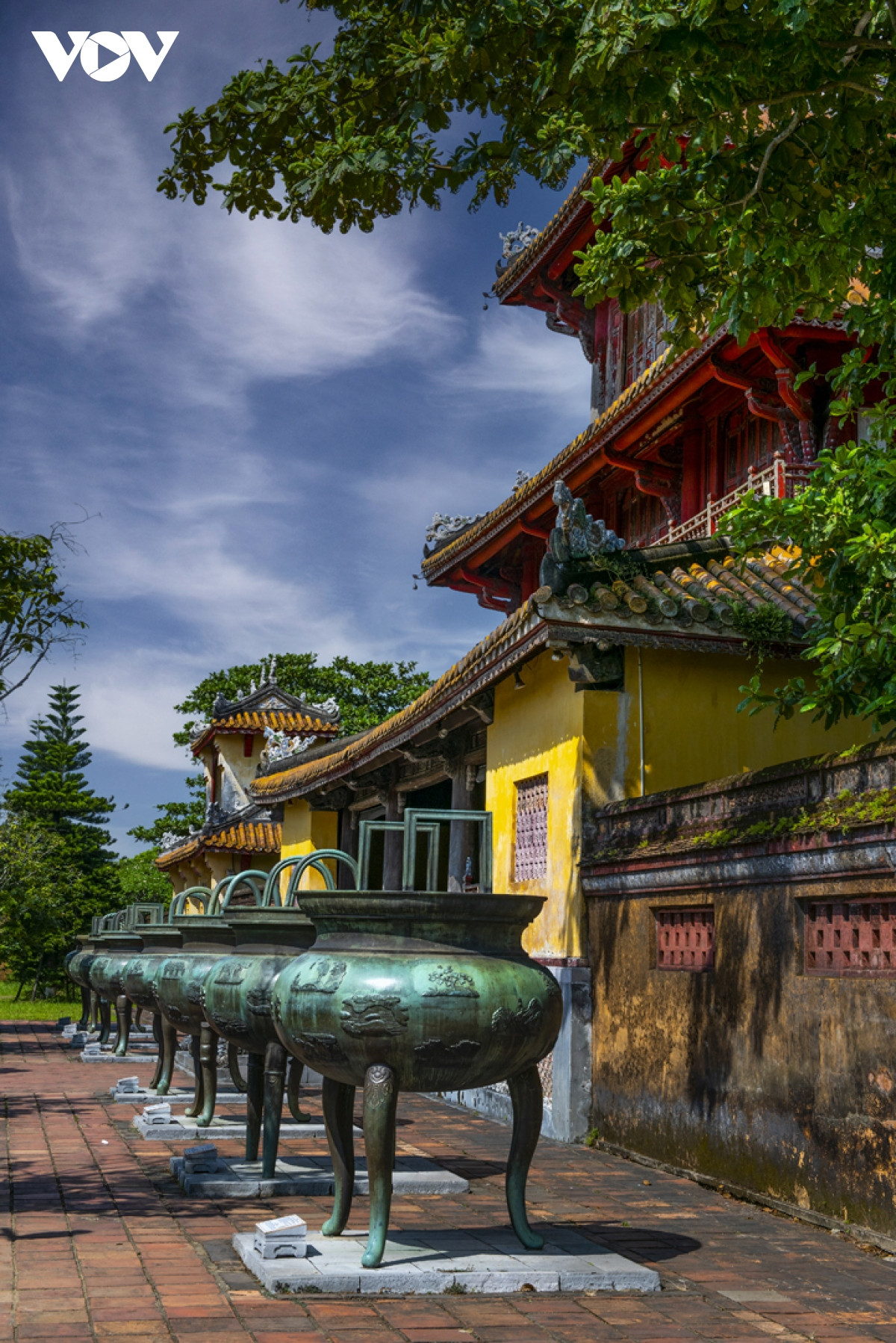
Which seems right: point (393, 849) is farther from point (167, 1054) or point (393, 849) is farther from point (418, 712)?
point (167, 1054)

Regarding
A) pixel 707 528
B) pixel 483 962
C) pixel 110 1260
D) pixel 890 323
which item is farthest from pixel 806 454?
pixel 110 1260

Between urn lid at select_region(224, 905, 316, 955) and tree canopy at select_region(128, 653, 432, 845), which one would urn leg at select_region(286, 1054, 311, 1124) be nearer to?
urn lid at select_region(224, 905, 316, 955)

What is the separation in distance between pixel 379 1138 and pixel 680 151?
4.62m

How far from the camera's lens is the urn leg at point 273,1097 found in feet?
22.4

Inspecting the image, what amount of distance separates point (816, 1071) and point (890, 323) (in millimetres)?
3845

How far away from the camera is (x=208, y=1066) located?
357 inches

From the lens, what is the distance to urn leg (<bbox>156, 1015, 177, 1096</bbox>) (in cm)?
1096

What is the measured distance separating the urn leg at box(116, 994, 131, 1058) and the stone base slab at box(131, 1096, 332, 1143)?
17.0 feet

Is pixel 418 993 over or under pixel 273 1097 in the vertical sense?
over

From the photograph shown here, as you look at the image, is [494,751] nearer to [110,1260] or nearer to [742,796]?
[742,796]

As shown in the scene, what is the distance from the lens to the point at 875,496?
6641 mm

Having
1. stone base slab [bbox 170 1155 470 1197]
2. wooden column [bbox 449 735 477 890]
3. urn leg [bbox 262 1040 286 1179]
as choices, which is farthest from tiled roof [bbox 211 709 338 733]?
urn leg [bbox 262 1040 286 1179]

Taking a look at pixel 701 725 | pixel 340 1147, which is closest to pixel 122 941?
pixel 701 725

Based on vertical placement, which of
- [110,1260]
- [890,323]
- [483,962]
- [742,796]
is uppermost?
[890,323]
